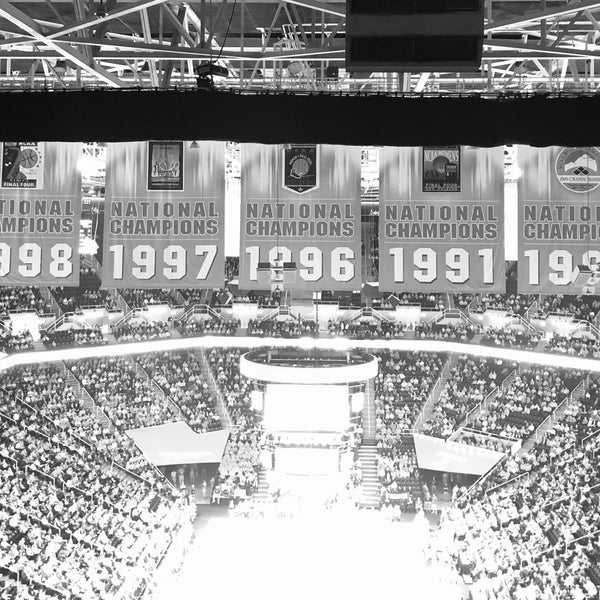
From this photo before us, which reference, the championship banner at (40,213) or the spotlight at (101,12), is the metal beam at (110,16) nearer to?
the spotlight at (101,12)

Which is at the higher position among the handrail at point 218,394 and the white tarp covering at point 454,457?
the handrail at point 218,394

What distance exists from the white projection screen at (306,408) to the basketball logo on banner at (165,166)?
12497mm

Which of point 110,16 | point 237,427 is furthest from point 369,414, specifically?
point 110,16

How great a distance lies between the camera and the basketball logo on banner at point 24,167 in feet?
26.3

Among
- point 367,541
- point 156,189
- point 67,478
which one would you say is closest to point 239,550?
point 367,541

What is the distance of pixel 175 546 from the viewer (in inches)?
551

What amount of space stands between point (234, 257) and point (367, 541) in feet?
45.3

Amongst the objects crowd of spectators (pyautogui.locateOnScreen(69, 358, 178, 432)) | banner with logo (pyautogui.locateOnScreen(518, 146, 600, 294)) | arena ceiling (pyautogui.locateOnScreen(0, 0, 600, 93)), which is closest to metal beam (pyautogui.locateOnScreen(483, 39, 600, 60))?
arena ceiling (pyautogui.locateOnScreen(0, 0, 600, 93))

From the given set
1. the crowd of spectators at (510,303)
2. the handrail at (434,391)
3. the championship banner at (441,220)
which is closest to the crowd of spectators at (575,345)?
the crowd of spectators at (510,303)

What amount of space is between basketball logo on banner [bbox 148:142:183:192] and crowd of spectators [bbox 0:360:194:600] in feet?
19.2

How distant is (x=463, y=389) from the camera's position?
23094mm

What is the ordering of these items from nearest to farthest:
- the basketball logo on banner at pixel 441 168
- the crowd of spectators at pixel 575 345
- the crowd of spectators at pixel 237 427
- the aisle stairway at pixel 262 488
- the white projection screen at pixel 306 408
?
the basketball logo on banner at pixel 441 168, the crowd of spectators at pixel 237 427, the aisle stairway at pixel 262 488, the white projection screen at pixel 306 408, the crowd of spectators at pixel 575 345

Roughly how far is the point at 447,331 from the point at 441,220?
17.9 m

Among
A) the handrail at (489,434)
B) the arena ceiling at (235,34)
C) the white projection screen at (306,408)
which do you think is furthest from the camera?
the handrail at (489,434)
